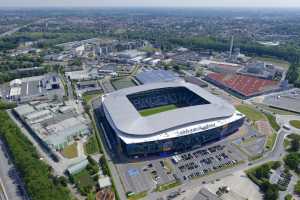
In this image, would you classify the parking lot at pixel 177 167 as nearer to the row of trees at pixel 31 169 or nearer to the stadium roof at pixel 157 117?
the stadium roof at pixel 157 117

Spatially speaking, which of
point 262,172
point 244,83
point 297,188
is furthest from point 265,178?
point 244,83

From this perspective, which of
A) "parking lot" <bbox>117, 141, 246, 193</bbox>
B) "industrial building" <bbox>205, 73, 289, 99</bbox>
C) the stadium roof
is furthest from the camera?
"industrial building" <bbox>205, 73, 289, 99</bbox>

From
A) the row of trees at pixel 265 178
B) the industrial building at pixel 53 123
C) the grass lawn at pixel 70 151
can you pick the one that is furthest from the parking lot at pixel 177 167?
the industrial building at pixel 53 123

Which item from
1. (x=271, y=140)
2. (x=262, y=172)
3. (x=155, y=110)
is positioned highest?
(x=155, y=110)

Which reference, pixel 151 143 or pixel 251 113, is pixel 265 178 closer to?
pixel 151 143

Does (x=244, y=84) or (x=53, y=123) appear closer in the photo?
(x=53, y=123)

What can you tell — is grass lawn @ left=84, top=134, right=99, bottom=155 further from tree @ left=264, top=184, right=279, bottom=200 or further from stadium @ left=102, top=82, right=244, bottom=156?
tree @ left=264, top=184, right=279, bottom=200

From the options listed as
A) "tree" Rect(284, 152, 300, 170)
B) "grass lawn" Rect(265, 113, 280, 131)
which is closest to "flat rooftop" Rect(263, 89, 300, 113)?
"grass lawn" Rect(265, 113, 280, 131)
